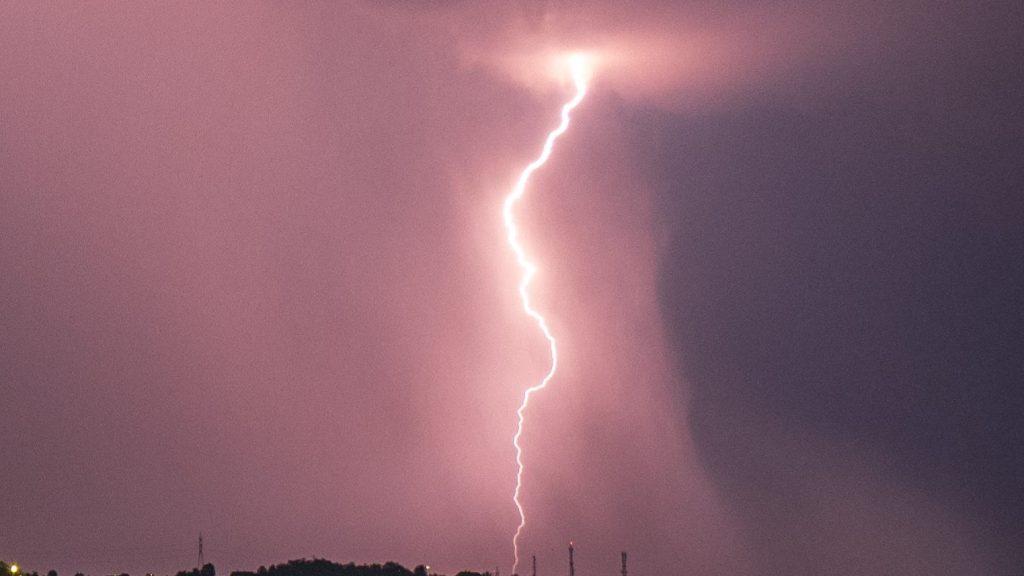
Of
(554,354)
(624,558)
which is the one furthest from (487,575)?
(554,354)

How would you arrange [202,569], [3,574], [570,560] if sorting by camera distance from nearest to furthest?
[570,560] → [3,574] → [202,569]

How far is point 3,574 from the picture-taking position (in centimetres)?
8769

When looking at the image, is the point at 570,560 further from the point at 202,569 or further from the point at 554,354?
the point at 202,569

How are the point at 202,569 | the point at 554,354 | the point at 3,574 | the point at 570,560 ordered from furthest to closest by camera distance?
the point at 202,569 < the point at 3,574 < the point at 570,560 < the point at 554,354

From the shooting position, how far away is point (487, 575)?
93.0 metres

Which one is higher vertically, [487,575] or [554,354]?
[554,354]

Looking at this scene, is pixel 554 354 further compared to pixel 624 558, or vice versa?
pixel 624 558

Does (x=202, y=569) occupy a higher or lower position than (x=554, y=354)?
lower

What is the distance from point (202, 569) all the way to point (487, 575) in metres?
17.3

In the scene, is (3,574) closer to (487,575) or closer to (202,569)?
(202,569)

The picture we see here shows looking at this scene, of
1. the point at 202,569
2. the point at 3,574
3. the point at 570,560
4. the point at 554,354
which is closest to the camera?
the point at 554,354

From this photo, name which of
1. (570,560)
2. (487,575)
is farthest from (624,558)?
(487,575)

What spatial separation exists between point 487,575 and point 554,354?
2091 cm

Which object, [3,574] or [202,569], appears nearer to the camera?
[3,574]
